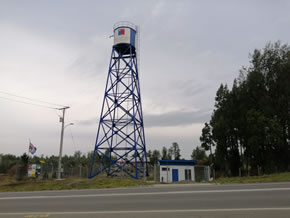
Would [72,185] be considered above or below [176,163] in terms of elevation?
below

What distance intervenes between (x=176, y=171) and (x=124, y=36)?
1637 cm

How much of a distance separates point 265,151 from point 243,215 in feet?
124

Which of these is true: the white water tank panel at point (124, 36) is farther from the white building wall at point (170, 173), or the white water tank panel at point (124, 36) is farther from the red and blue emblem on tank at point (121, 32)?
the white building wall at point (170, 173)

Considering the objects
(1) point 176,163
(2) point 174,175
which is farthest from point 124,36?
(2) point 174,175

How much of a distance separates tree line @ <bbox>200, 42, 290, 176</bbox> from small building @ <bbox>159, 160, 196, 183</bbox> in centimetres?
868

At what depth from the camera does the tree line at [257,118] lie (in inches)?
1476

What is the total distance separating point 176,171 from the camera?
30.0m

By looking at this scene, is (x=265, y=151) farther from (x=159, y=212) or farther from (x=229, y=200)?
(x=159, y=212)

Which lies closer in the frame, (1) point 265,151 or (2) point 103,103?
(2) point 103,103

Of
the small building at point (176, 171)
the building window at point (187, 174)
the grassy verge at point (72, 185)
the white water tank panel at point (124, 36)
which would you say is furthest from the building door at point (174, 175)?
the white water tank panel at point (124, 36)

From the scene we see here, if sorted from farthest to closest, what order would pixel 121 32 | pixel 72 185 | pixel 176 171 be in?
pixel 121 32
pixel 176 171
pixel 72 185

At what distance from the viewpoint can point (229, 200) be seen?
9.68 metres

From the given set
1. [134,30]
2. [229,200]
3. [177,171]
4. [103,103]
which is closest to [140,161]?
[177,171]

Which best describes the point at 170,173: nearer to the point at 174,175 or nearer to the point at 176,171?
the point at 174,175
